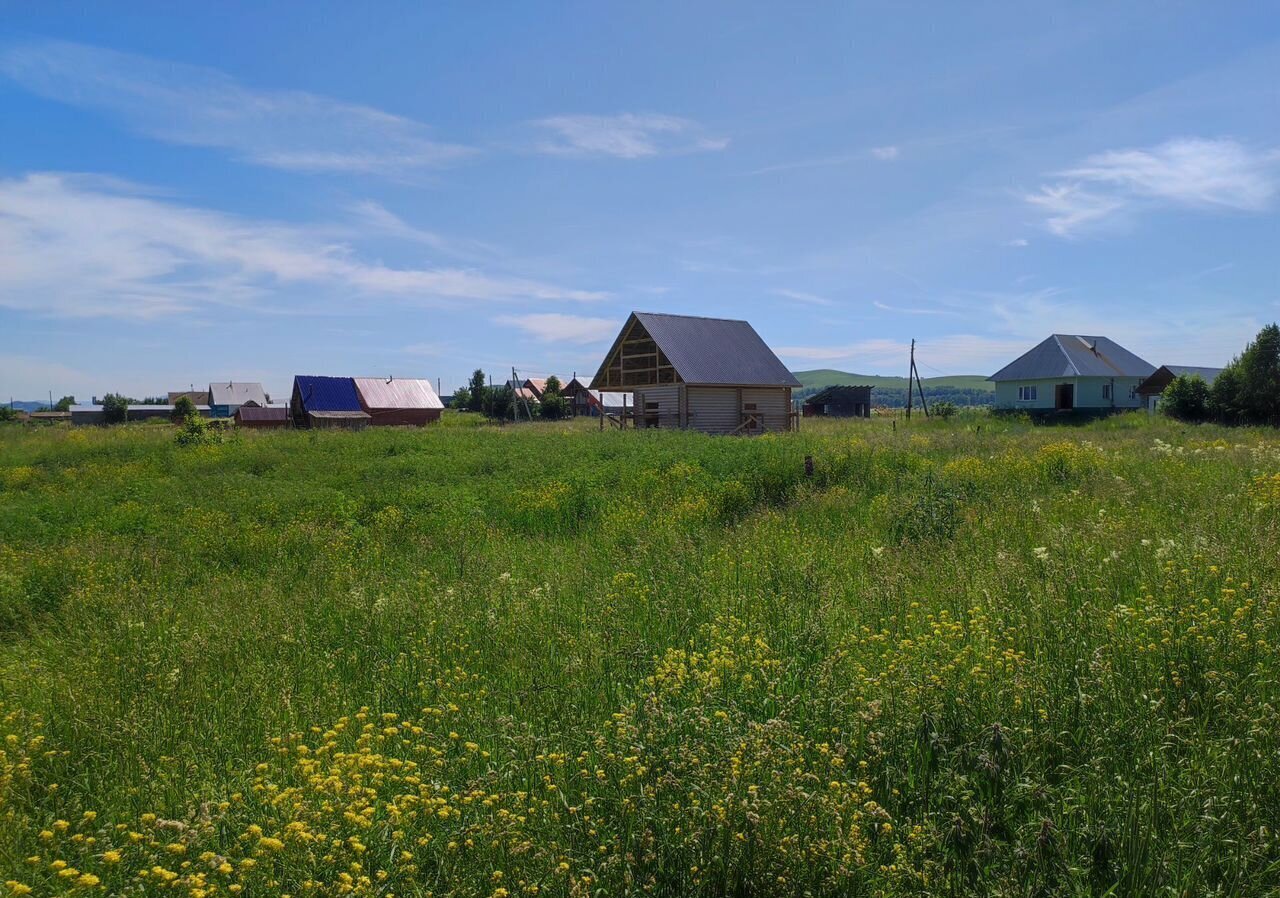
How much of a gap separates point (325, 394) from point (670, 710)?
54206 mm

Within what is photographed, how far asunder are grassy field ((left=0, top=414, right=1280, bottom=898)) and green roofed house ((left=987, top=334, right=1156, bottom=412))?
44.2 meters

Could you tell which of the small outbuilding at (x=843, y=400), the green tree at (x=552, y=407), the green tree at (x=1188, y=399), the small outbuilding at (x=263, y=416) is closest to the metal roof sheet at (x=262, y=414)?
the small outbuilding at (x=263, y=416)

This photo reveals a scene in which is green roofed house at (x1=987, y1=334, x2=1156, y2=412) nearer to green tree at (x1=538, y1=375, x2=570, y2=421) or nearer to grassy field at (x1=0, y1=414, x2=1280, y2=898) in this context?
green tree at (x1=538, y1=375, x2=570, y2=421)

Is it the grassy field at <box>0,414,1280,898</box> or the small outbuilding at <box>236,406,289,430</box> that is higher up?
the small outbuilding at <box>236,406,289,430</box>

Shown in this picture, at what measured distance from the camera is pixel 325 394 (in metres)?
52.5

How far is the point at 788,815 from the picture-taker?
112 inches

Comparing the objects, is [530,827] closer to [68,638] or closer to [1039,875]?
[1039,875]

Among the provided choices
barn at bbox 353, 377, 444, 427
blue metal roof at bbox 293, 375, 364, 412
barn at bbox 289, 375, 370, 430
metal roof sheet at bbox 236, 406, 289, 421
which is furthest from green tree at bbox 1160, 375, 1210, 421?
metal roof sheet at bbox 236, 406, 289, 421

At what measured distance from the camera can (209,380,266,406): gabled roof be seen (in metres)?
90.8

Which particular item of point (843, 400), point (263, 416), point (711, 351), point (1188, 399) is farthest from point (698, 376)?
point (263, 416)

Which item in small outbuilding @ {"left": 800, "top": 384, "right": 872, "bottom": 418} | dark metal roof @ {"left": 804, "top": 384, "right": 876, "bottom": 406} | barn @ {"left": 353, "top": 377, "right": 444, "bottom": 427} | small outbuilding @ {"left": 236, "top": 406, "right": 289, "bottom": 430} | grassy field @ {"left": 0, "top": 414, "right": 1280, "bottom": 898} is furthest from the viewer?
small outbuilding @ {"left": 800, "top": 384, "right": 872, "bottom": 418}

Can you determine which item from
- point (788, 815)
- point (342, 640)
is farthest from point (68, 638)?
point (788, 815)

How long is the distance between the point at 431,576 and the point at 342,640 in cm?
162

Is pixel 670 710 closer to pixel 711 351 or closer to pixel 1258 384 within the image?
pixel 711 351
